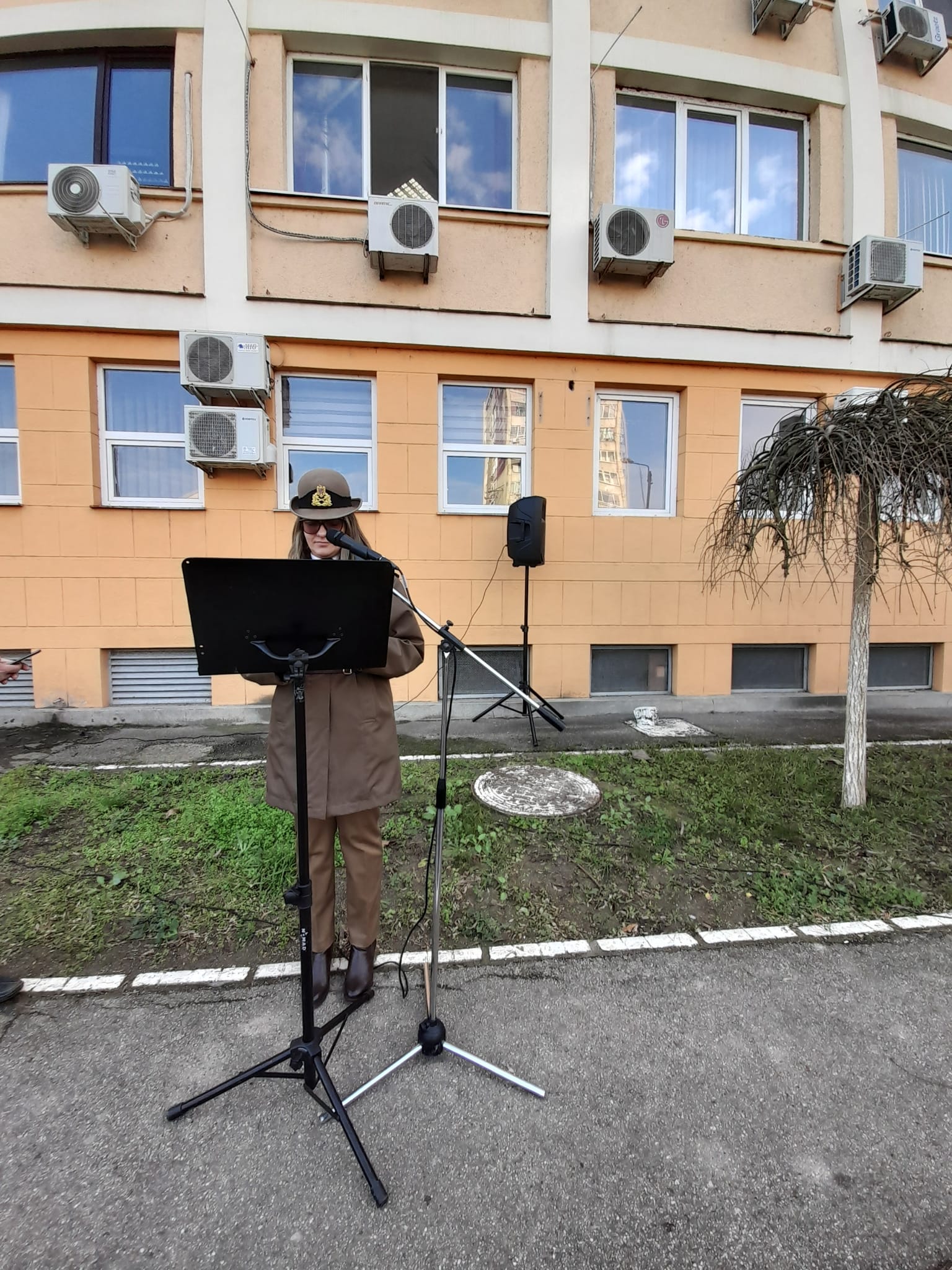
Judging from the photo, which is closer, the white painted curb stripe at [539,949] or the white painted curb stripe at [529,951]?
the white painted curb stripe at [529,951]

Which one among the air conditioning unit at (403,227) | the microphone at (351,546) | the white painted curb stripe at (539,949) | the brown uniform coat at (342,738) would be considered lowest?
the white painted curb stripe at (539,949)

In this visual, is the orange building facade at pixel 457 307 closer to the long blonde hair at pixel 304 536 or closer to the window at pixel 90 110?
the window at pixel 90 110

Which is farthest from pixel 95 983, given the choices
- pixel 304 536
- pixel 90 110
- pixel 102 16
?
pixel 102 16

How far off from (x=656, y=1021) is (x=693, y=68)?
878cm

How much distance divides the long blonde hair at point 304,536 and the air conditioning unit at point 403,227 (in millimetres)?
4613

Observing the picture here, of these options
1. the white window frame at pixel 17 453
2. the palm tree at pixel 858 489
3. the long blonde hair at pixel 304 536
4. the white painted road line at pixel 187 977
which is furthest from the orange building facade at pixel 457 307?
the white painted road line at pixel 187 977

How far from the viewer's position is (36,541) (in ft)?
18.1

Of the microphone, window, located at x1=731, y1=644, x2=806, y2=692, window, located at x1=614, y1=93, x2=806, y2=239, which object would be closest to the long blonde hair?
the microphone

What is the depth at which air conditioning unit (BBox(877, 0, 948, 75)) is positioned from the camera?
239 inches

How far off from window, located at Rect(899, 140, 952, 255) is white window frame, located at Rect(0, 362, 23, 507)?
34.3 ft

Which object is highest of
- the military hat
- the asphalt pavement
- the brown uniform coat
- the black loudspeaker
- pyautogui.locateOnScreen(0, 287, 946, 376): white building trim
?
pyautogui.locateOnScreen(0, 287, 946, 376): white building trim

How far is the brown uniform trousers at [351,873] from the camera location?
212 centimetres

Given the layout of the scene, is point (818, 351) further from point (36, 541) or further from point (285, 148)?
point (36, 541)

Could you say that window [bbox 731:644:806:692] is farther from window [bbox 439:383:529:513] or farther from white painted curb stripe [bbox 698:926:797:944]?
white painted curb stripe [bbox 698:926:797:944]
